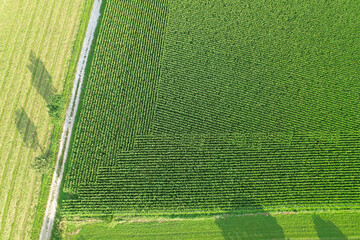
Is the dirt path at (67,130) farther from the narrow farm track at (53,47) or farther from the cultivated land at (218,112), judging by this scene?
the narrow farm track at (53,47)

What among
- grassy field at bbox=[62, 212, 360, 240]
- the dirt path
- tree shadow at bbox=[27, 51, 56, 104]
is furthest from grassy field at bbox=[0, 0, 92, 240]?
grassy field at bbox=[62, 212, 360, 240]

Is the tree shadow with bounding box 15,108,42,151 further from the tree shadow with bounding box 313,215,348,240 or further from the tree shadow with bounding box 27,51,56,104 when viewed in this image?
the tree shadow with bounding box 313,215,348,240

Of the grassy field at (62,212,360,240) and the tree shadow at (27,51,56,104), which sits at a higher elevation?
the tree shadow at (27,51,56,104)

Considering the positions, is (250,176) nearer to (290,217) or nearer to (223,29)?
(290,217)

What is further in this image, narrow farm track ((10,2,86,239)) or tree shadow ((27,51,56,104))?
tree shadow ((27,51,56,104))

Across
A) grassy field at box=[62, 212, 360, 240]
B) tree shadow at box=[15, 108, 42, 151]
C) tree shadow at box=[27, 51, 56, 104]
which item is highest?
tree shadow at box=[27, 51, 56, 104]

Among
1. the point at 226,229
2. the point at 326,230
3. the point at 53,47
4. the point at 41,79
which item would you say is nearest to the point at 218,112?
the point at 226,229

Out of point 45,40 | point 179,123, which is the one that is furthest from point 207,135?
point 45,40

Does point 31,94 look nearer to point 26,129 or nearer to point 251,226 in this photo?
point 26,129
